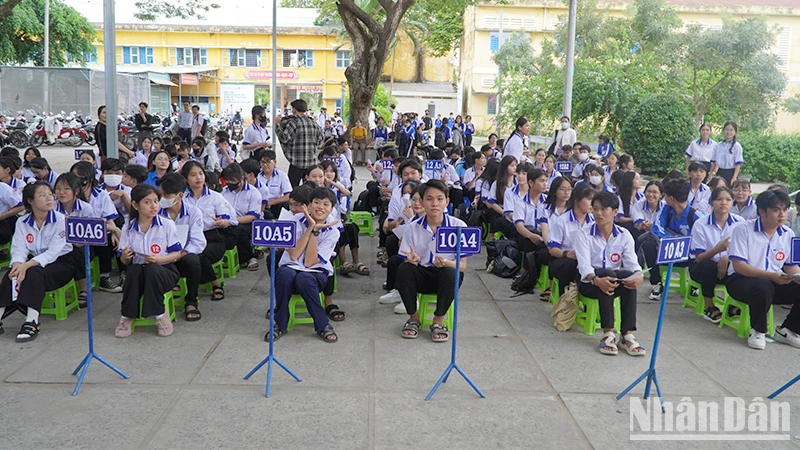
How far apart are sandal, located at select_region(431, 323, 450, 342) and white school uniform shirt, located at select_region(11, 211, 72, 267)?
2852mm

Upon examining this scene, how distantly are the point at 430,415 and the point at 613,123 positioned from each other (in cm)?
1594

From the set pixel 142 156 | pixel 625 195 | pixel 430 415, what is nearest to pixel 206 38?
pixel 142 156

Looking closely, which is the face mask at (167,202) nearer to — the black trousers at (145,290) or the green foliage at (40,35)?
the black trousers at (145,290)

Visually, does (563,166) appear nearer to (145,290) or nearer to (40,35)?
(145,290)

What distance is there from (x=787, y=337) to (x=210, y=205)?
197 inches

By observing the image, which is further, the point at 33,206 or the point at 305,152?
the point at 305,152

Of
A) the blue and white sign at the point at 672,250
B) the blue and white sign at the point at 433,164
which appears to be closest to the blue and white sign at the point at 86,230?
the blue and white sign at the point at 672,250

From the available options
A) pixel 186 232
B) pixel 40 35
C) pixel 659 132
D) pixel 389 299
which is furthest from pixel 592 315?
pixel 40 35

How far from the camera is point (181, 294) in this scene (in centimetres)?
552

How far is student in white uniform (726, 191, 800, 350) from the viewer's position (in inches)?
194

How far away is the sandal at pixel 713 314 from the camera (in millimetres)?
5516

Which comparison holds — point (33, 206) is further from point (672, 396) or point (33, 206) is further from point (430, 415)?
point (672, 396)

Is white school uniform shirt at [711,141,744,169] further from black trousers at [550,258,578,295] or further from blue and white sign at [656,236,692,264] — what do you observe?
blue and white sign at [656,236,692,264]

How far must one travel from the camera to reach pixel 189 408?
3.69m
